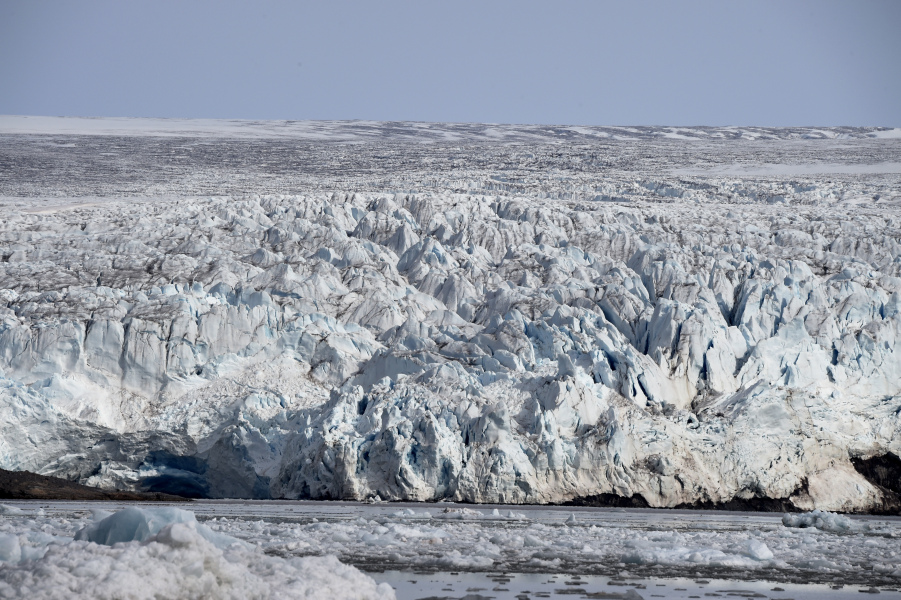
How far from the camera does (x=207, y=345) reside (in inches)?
1151

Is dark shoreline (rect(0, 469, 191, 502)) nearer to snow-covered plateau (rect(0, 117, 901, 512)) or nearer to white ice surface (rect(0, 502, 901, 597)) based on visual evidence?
snow-covered plateau (rect(0, 117, 901, 512))

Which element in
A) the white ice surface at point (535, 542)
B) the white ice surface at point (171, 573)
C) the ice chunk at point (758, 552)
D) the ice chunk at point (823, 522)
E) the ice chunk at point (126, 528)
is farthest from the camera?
the ice chunk at point (823, 522)

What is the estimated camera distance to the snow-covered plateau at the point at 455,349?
2584 centimetres

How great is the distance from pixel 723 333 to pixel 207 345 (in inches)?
586

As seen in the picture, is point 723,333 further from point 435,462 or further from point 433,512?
point 433,512

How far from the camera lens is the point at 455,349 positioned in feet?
95.2

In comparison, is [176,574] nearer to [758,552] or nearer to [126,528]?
[126,528]

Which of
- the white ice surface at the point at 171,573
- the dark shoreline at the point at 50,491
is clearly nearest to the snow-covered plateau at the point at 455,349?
the dark shoreline at the point at 50,491

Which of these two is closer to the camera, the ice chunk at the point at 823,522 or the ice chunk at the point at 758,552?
the ice chunk at the point at 758,552

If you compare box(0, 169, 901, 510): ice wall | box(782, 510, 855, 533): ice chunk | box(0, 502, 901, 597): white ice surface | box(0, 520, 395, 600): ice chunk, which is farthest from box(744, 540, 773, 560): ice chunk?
box(0, 169, 901, 510): ice wall

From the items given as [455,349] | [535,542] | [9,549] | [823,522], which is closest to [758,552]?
[535,542]

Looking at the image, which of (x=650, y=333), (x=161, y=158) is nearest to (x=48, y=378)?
→ (x=650, y=333)

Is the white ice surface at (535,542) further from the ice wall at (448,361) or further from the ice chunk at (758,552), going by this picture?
the ice wall at (448,361)

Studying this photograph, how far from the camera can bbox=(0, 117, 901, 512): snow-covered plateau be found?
2584cm
